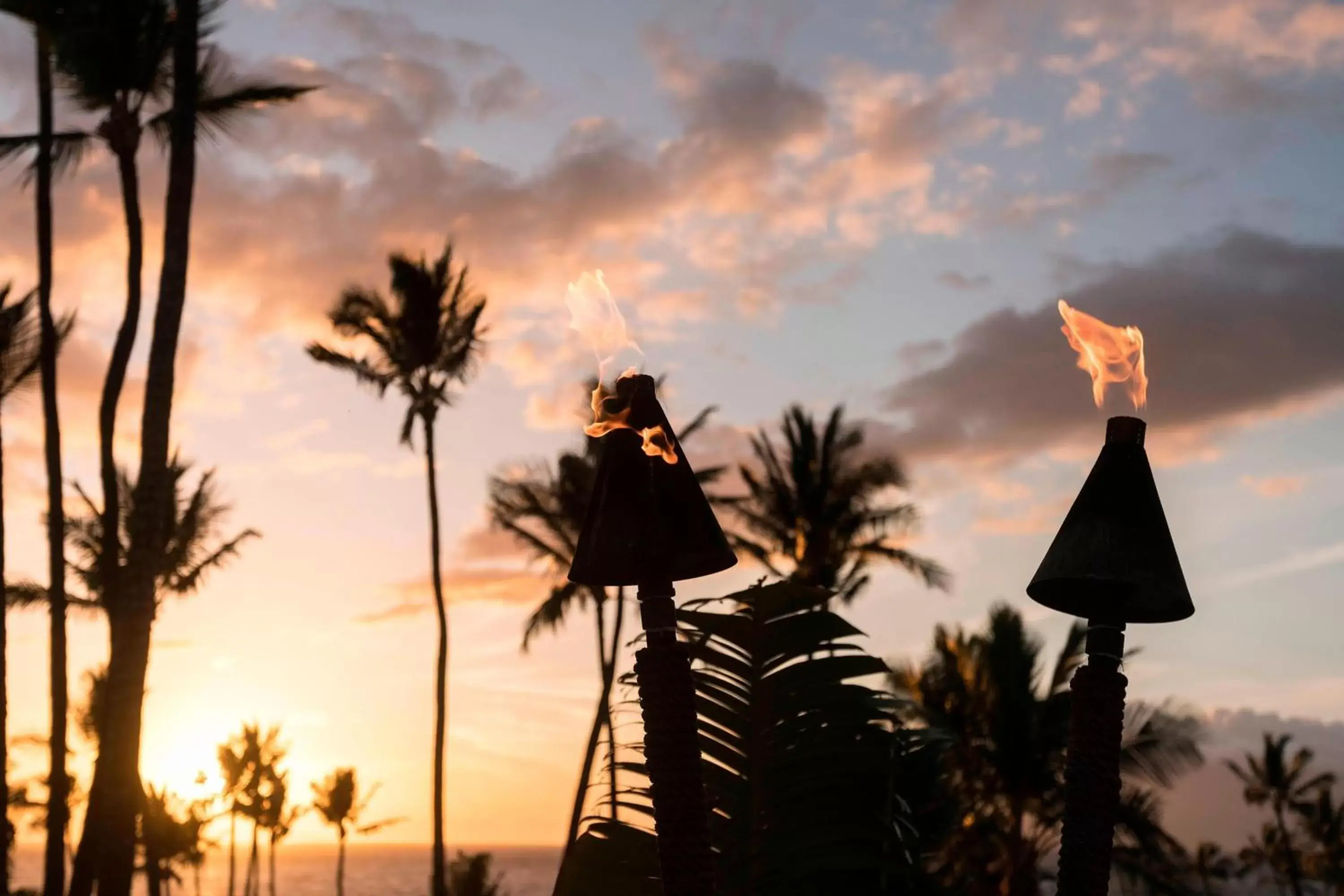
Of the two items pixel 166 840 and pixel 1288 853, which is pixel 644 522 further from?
pixel 1288 853

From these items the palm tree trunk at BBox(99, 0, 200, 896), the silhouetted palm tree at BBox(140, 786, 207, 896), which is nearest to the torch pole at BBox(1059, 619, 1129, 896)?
the palm tree trunk at BBox(99, 0, 200, 896)

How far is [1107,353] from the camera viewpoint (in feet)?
10.7

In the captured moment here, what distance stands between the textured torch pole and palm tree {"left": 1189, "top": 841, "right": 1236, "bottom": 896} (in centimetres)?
10051

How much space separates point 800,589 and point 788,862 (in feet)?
2.34

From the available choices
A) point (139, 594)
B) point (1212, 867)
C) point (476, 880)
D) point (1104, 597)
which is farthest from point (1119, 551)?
point (1212, 867)

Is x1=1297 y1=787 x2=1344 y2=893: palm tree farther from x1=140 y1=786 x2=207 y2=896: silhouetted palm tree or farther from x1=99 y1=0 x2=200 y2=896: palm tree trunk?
x1=99 y1=0 x2=200 y2=896: palm tree trunk

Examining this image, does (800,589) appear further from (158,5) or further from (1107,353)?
(158,5)

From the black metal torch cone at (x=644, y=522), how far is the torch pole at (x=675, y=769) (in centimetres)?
22

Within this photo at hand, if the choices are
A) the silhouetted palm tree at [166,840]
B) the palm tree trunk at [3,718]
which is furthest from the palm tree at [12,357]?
the silhouetted palm tree at [166,840]

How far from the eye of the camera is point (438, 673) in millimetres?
28938

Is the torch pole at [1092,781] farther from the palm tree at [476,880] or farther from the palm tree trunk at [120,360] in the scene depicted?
the palm tree at [476,880]

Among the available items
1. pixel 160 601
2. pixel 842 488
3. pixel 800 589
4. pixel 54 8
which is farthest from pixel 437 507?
pixel 800 589

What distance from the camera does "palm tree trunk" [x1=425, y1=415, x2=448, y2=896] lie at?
27203 mm

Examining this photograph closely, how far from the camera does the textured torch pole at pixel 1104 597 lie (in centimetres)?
250
